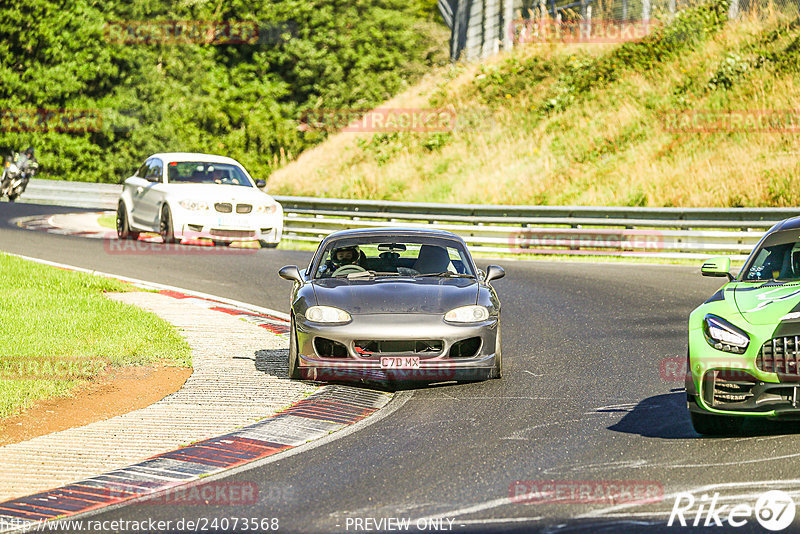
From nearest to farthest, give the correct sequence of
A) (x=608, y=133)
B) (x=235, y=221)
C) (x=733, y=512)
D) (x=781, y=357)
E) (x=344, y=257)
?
(x=733, y=512) → (x=781, y=357) → (x=344, y=257) → (x=235, y=221) → (x=608, y=133)

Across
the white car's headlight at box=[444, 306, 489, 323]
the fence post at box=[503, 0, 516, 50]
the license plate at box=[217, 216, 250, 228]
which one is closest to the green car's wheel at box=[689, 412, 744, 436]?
the white car's headlight at box=[444, 306, 489, 323]

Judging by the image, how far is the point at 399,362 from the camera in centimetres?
967

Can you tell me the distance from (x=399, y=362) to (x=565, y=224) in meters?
14.9

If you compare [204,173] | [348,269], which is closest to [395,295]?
[348,269]

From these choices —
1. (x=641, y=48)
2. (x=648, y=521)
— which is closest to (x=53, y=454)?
(x=648, y=521)

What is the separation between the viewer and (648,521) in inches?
232

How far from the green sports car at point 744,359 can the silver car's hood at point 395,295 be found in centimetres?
259

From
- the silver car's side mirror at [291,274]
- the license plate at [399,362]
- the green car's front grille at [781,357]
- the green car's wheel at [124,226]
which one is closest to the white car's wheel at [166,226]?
the green car's wheel at [124,226]

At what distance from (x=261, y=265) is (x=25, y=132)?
35.6 meters

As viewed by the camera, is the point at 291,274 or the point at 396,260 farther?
the point at 396,260

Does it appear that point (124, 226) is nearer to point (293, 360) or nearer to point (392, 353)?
point (293, 360)

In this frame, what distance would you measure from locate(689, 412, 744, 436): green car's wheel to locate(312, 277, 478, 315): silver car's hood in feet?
8.73

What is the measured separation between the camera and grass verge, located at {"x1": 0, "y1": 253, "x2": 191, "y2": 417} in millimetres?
9859

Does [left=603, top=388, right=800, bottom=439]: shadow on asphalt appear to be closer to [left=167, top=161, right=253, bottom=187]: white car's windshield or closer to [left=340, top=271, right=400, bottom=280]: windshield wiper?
[left=340, top=271, right=400, bottom=280]: windshield wiper
